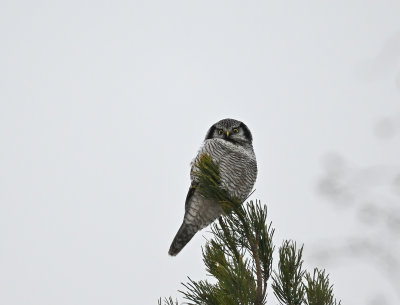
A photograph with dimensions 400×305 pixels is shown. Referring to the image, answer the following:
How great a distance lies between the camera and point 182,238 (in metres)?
4.36

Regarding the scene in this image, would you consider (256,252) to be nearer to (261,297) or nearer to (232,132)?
(261,297)

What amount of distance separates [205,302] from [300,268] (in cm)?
46

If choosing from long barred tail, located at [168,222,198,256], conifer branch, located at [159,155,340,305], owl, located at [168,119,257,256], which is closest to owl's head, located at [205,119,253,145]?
owl, located at [168,119,257,256]

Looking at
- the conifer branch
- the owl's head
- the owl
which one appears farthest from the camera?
the owl's head

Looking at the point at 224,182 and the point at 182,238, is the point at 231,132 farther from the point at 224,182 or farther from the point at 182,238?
the point at 182,238

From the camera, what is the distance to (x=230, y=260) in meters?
2.17

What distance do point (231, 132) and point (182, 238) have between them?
49.4 inches

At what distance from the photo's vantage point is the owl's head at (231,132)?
15.7ft

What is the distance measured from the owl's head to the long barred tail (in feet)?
3.30

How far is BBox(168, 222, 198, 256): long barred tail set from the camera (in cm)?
430

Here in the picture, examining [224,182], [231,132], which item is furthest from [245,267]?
[231,132]

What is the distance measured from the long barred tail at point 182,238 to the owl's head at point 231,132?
1.01m

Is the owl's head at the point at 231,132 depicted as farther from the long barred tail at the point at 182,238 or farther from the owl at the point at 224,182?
the long barred tail at the point at 182,238

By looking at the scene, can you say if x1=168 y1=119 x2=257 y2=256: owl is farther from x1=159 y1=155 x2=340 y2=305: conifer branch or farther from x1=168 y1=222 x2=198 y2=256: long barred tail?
x1=159 y1=155 x2=340 y2=305: conifer branch
